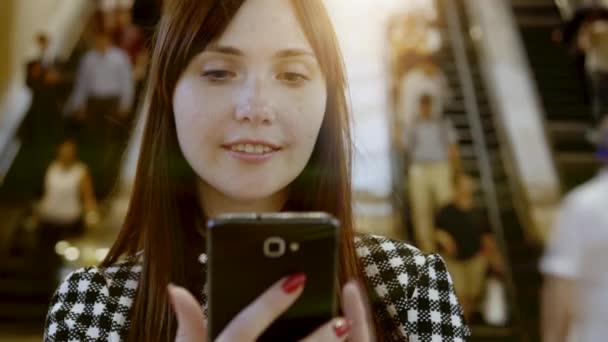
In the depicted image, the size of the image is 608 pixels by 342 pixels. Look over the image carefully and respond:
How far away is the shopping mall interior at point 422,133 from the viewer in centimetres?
566

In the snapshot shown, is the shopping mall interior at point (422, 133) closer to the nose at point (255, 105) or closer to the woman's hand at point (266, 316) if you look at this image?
the nose at point (255, 105)

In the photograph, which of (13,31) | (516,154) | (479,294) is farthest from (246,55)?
(13,31)

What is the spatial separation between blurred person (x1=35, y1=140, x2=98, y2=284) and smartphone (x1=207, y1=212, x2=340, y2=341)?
547 cm

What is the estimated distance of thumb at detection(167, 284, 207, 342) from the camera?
0.70 m

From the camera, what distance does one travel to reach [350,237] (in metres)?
0.91

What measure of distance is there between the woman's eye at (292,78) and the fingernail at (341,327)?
0.89 ft

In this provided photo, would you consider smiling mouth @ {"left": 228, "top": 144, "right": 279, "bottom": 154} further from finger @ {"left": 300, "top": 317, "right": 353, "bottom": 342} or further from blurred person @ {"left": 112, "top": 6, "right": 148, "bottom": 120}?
blurred person @ {"left": 112, "top": 6, "right": 148, "bottom": 120}

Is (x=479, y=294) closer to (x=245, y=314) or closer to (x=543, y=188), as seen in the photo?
(x=543, y=188)

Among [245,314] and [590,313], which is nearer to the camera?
[245,314]

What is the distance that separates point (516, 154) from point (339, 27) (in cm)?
583

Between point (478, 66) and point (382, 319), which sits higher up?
point (478, 66)

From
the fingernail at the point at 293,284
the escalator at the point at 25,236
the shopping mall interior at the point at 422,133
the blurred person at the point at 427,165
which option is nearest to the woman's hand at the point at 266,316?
the fingernail at the point at 293,284

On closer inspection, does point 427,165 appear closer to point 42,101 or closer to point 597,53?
point 597,53

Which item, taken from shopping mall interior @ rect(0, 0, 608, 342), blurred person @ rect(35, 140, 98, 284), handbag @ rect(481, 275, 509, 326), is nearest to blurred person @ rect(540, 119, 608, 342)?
shopping mall interior @ rect(0, 0, 608, 342)
